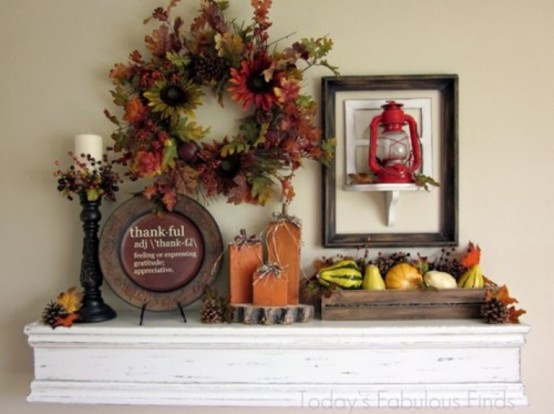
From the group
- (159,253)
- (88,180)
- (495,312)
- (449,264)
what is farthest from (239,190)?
(495,312)

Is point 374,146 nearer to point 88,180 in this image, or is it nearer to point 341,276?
point 341,276

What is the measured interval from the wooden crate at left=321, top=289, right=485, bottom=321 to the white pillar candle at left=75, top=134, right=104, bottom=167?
0.74 metres

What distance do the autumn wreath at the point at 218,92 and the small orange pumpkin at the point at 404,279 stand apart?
14.0 inches

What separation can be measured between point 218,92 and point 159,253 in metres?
0.49

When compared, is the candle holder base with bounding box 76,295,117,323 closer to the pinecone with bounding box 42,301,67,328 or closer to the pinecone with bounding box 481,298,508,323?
the pinecone with bounding box 42,301,67,328

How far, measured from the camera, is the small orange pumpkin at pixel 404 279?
1.24 metres

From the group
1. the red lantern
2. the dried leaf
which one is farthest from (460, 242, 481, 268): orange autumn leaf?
the dried leaf

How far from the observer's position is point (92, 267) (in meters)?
1.26

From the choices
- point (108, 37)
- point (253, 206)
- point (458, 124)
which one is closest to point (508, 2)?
point (458, 124)

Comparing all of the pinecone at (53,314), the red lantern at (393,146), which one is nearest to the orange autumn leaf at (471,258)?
the red lantern at (393,146)

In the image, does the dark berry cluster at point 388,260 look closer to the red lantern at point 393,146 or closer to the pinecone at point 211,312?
the red lantern at point 393,146

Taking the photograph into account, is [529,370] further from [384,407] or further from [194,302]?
[194,302]

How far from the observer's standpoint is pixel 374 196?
1.33 m

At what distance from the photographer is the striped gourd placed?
123cm
